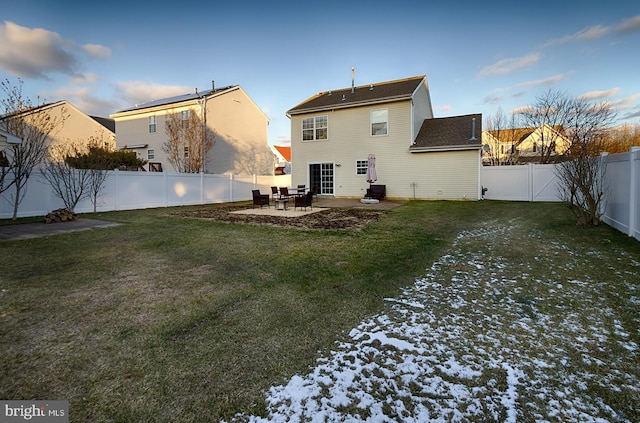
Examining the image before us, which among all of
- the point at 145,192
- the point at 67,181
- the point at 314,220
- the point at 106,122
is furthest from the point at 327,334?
the point at 106,122

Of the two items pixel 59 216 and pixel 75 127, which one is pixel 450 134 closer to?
pixel 59 216

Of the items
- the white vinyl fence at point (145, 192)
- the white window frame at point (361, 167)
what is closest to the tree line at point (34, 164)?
the white vinyl fence at point (145, 192)

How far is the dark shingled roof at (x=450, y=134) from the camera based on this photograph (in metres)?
16.6

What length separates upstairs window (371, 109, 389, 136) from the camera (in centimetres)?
1848

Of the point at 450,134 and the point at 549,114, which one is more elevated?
the point at 549,114

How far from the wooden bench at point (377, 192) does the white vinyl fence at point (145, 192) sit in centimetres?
807

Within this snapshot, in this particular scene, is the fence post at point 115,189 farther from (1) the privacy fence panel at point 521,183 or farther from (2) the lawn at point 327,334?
(1) the privacy fence panel at point 521,183

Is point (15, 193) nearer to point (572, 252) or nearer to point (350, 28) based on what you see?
point (350, 28)

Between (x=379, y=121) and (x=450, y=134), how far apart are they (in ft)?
13.9

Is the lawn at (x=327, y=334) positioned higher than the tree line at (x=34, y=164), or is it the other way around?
the tree line at (x=34, y=164)

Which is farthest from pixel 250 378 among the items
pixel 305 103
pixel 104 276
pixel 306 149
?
pixel 305 103

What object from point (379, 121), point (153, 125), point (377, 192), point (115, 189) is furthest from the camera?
point (153, 125)

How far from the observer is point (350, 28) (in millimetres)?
14031

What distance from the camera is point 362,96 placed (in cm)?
1962
